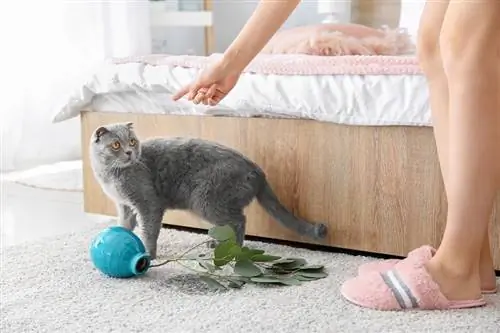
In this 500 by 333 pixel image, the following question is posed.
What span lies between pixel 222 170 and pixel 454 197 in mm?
590

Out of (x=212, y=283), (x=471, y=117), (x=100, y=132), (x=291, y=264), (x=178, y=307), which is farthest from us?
(x=100, y=132)

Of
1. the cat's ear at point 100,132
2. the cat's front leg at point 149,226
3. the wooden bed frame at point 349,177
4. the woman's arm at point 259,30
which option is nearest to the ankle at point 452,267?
the wooden bed frame at point 349,177

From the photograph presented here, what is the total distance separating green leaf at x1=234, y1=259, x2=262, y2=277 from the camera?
1514mm

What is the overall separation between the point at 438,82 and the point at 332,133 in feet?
1.25

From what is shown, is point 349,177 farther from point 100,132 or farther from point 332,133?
point 100,132

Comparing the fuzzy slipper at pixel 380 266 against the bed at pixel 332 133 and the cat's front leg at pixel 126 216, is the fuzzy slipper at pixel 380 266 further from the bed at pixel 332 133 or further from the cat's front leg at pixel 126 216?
the cat's front leg at pixel 126 216

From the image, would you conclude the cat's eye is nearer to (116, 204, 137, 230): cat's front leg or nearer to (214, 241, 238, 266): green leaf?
(116, 204, 137, 230): cat's front leg

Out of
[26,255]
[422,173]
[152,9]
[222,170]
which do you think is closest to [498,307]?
[422,173]

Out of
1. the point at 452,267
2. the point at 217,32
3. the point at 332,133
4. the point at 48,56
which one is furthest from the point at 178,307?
the point at 217,32

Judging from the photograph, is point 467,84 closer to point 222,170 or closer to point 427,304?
point 427,304

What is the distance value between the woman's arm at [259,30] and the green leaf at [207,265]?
38cm

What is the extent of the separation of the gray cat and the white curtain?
1.03 m

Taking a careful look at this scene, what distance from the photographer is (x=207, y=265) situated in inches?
61.4

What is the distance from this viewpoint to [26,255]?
5.71 ft
